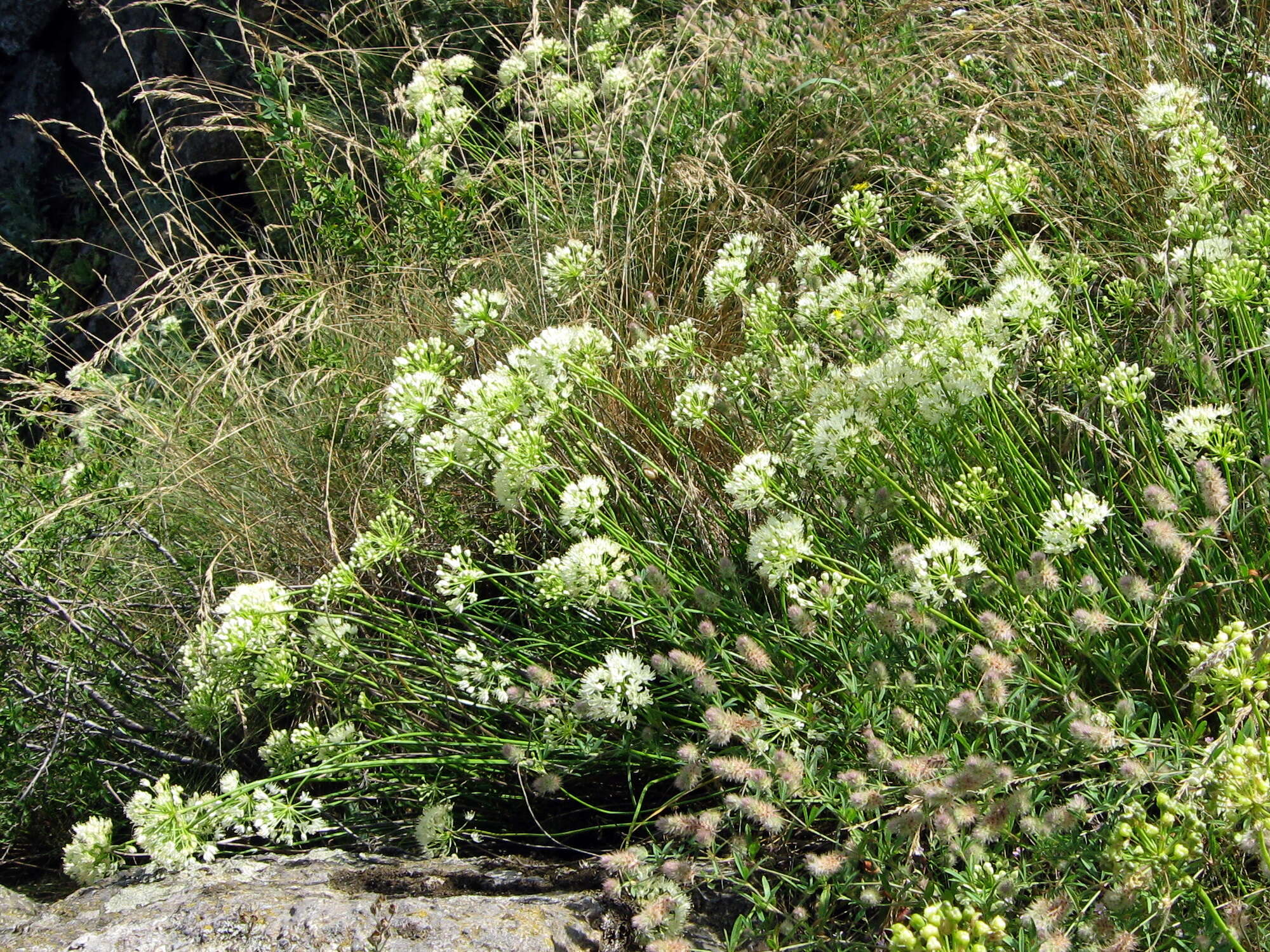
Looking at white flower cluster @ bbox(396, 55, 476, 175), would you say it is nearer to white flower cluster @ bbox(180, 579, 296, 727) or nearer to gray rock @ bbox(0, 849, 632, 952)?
white flower cluster @ bbox(180, 579, 296, 727)

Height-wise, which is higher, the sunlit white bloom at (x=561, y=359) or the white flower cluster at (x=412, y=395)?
the sunlit white bloom at (x=561, y=359)

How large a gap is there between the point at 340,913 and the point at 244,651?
0.58 metres

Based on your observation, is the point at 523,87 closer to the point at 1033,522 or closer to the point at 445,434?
the point at 445,434

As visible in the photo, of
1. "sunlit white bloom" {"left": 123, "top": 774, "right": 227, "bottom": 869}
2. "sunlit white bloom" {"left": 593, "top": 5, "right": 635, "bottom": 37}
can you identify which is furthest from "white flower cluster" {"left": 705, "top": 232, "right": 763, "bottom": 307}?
"sunlit white bloom" {"left": 593, "top": 5, "right": 635, "bottom": 37}

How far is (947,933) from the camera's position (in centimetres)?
151

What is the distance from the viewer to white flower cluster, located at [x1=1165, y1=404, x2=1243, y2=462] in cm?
198

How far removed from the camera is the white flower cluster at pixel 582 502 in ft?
7.36

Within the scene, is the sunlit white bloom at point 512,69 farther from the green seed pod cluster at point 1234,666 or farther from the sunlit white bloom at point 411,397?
the green seed pod cluster at point 1234,666

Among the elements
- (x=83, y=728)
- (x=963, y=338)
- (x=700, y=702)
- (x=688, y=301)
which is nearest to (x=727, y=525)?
(x=700, y=702)

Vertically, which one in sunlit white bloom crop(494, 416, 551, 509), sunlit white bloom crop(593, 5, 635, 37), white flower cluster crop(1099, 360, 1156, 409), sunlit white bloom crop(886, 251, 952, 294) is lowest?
sunlit white bloom crop(494, 416, 551, 509)

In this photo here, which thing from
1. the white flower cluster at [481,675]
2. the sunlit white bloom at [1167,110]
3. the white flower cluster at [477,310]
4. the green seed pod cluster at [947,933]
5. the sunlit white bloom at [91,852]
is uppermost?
the sunlit white bloom at [1167,110]

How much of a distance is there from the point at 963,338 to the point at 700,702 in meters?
0.88

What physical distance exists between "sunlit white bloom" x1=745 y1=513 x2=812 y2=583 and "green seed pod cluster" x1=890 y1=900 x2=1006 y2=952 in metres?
0.63

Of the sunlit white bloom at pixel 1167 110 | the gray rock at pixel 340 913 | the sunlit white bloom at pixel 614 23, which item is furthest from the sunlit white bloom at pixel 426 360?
the sunlit white bloom at pixel 614 23
